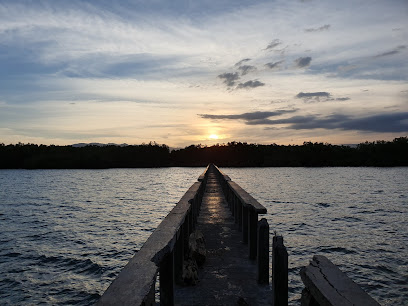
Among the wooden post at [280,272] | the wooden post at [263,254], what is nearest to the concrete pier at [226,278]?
the wooden post at [263,254]

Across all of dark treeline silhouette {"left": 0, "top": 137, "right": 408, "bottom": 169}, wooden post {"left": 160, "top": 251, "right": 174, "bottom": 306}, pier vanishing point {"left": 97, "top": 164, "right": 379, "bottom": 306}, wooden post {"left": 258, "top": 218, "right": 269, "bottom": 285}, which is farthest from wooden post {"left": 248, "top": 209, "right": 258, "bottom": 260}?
dark treeline silhouette {"left": 0, "top": 137, "right": 408, "bottom": 169}

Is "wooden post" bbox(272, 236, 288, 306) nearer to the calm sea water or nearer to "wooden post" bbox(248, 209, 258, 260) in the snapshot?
"wooden post" bbox(248, 209, 258, 260)

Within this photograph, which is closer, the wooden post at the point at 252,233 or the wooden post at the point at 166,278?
the wooden post at the point at 166,278

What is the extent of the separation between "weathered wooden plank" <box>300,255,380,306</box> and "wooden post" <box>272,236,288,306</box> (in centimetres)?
112

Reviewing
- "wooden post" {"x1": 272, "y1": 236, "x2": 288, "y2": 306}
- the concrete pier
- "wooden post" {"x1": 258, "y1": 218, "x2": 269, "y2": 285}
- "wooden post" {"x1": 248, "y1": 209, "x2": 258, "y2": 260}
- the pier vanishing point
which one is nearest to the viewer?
the pier vanishing point

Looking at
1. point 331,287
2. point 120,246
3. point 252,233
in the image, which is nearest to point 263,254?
point 252,233

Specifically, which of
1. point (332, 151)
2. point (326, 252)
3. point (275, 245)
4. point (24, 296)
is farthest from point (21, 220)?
point (332, 151)

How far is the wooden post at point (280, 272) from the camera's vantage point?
3994 mm

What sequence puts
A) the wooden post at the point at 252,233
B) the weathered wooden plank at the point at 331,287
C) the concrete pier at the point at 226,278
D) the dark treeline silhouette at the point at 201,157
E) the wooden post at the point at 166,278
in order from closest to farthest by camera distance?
the weathered wooden plank at the point at 331,287 < the wooden post at the point at 166,278 < the concrete pier at the point at 226,278 < the wooden post at the point at 252,233 < the dark treeline silhouette at the point at 201,157

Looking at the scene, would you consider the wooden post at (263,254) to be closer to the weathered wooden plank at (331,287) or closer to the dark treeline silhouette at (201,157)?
the weathered wooden plank at (331,287)

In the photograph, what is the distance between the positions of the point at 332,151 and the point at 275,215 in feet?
527

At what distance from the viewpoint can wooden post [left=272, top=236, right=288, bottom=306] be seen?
3994mm

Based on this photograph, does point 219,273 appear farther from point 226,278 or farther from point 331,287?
point 331,287

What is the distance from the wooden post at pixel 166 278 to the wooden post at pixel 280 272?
1.31 metres
